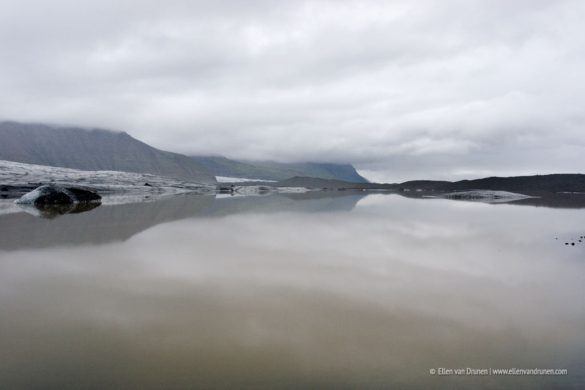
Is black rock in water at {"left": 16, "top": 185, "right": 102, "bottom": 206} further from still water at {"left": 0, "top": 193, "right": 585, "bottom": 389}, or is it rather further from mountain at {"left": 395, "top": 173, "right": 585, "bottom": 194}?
mountain at {"left": 395, "top": 173, "right": 585, "bottom": 194}

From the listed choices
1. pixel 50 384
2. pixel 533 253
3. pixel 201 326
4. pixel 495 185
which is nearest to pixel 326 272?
pixel 201 326

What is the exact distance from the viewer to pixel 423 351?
6.16 metres

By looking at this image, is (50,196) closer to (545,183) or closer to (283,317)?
(283,317)

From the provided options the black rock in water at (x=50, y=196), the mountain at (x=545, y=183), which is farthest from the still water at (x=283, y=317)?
the mountain at (x=545, y=183)

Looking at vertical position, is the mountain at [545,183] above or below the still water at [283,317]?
above

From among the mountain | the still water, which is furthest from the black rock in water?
the mountain

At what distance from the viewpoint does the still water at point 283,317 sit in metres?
5.46

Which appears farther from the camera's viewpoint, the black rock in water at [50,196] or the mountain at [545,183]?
the mountain at [545,183]

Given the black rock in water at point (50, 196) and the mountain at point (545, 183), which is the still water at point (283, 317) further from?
the mountain at point (545, 183)

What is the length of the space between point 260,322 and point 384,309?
3.04 meters

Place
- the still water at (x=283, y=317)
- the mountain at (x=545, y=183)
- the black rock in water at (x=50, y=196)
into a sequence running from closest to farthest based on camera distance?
the still water at (x=283, y=317), the black rock in water at (x=50, y=196), the mountain at (x=545, y=183)

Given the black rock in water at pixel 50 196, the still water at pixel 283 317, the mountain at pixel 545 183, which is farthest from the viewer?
Answer: the mountain at pixel 545 183

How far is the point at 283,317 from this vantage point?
766 cm

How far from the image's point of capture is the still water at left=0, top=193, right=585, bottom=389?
5457 millimetres
